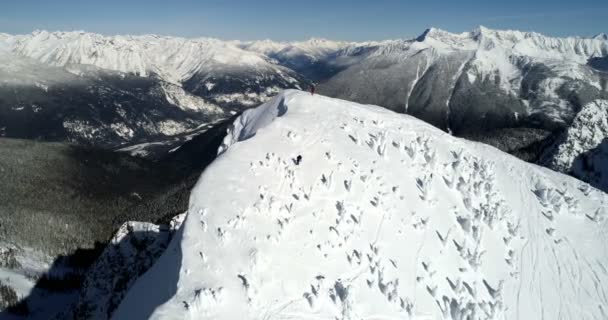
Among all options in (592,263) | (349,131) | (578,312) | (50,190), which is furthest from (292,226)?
(50,190)

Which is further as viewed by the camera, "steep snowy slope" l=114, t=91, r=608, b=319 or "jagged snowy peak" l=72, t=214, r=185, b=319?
"jagged snowy peak" l=72, t=214, r=185, b=319

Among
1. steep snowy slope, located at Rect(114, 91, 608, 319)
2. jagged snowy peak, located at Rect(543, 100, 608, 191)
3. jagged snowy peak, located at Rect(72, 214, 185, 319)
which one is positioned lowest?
jagged snowy peak, located at Rect(72, 214, 185, 319)

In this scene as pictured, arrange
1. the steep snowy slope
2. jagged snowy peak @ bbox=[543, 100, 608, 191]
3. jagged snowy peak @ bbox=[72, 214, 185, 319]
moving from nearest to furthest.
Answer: the steep snowy slope
jagged snowy peak @ bbox=[72, 214, 185, 319]
jagged snowy peak @ bbox=[543, 100, 608, 191]

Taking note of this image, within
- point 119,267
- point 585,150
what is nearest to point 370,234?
point 119,267

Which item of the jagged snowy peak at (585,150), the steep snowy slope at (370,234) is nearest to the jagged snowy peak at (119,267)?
the steep snowy slope at (370,234)

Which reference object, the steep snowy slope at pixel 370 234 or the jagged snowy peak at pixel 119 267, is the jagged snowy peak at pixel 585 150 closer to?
the steep snowy slope at pixel 370 234

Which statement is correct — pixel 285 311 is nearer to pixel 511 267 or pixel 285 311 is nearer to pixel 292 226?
pixel 292 226

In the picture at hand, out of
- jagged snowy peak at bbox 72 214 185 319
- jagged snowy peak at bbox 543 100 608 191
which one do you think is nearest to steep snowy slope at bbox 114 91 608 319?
jagged snowy peak at bbox 72 214 185 319

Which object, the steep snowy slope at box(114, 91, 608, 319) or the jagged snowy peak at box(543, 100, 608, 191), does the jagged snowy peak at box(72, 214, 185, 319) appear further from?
the jagged snowy peak at box(543, 100, 608, 191)
